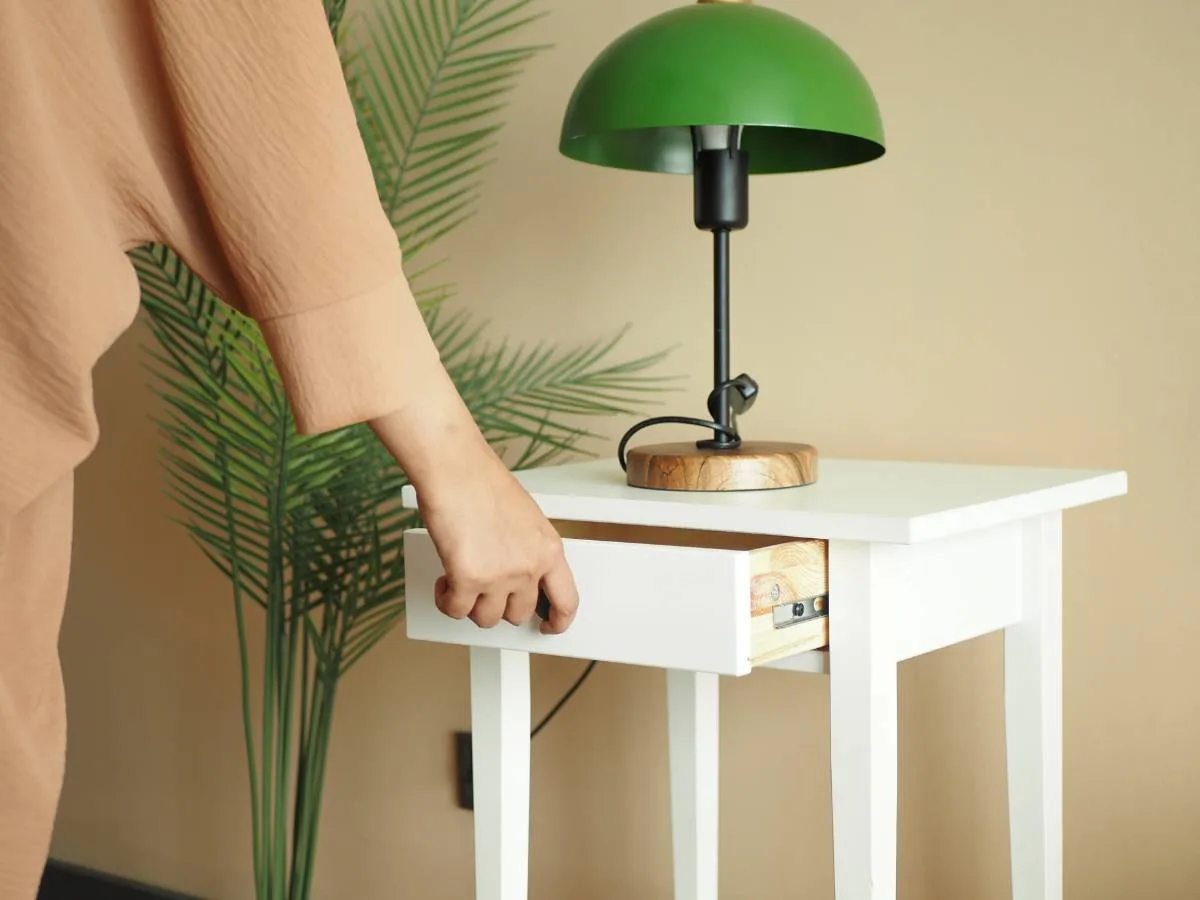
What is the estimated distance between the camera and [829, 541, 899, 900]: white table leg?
39.8 inches

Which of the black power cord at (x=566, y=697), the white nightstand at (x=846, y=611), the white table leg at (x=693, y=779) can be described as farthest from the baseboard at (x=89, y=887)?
the white nightstand at (x=846, y=611)

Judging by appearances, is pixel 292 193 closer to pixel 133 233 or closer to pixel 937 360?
pixel 133 233

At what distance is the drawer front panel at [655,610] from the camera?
0.96 m

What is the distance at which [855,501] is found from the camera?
1056 millimetres

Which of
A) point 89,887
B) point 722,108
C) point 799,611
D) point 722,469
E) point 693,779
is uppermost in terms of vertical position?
point 722,108

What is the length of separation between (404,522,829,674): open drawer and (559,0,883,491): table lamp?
159 mm

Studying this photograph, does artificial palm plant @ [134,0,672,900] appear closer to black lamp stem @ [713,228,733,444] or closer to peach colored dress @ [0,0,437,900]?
black lamp stem @ [713,228,733,444]

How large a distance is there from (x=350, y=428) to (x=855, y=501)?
27.6 inches

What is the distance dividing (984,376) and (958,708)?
1.22ft

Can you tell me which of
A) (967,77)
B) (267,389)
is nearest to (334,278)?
(267,389)

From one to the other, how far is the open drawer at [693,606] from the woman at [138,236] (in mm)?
350

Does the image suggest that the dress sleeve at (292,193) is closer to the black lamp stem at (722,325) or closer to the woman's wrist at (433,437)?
the woman's wrist at (433,437)

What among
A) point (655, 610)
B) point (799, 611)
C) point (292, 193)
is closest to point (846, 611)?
point (799, 611)

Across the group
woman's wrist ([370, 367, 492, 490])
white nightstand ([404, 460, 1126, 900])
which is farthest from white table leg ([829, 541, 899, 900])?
woman's wrist ([370, 367, 492, 490])
